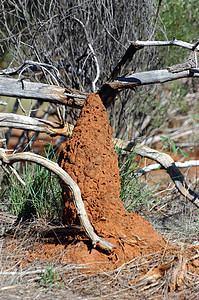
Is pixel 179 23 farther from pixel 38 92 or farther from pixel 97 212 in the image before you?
pixel 97 212

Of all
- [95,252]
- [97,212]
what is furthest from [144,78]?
[95,252]

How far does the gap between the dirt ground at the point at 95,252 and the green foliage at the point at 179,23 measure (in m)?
3.33

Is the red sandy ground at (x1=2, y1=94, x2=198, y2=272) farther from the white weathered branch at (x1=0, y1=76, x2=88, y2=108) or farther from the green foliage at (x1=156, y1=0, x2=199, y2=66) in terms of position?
the green foliage at (x1=156, y1=0, x2=199, y2=66)

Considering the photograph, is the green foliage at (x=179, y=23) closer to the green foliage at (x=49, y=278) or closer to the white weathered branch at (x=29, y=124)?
A: the white weathered branch at (x=29, y=124)

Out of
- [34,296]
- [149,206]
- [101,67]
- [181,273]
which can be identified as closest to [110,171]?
[181,273]

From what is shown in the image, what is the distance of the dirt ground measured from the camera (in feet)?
7.96

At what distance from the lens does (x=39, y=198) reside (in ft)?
11.9

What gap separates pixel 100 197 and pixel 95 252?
1.43 feet

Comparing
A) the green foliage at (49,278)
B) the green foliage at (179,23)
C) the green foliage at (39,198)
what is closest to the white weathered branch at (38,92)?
the green foliage at (39,198)

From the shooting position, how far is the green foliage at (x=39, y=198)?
3.46m

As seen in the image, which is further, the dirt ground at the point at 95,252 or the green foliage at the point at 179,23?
the green foliage at the point at 179,23

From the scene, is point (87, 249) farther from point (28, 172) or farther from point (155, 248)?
point (28, 172)

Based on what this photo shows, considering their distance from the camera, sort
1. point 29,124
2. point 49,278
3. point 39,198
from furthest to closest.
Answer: point 29,124
point 39,198
point 49,278

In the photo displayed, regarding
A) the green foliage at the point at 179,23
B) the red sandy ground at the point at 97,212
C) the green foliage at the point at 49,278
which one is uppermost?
the green foliage at the point at 179,23
